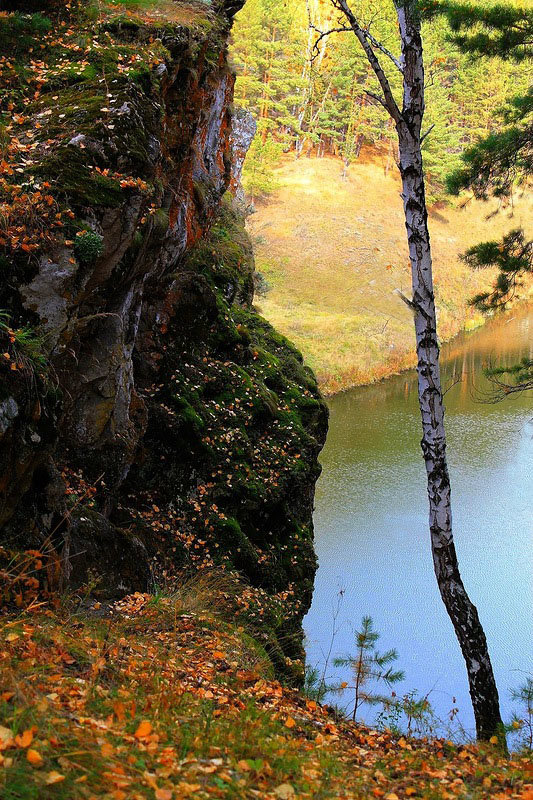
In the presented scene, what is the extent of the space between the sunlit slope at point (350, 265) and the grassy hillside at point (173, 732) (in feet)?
70.7

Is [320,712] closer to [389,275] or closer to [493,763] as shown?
[493,763]

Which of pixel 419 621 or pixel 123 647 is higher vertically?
pixel 123 647

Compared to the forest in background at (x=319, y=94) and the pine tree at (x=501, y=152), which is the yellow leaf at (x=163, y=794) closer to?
the pine tree at (x=501, y=152)

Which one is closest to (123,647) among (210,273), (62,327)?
(62,327)

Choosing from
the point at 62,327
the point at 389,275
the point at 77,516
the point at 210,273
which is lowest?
the point at 77,516

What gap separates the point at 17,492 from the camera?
432cm

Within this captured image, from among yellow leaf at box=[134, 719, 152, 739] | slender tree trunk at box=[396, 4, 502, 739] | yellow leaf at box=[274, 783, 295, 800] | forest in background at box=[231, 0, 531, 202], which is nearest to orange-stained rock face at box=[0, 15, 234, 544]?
yellow leaf at box=[134, 719, 152, 739]

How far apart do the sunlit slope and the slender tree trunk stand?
65.7ft

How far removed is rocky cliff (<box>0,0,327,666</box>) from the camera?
458 cm

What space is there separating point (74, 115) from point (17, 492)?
3.29 metres

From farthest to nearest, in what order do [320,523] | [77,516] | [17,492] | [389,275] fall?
1. [389,275]
2. [320,523]
3. [77,516]
4. [17,492]

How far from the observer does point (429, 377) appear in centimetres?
564

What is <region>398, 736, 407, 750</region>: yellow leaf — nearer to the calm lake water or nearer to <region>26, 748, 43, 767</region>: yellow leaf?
<region>26, 748, 43, 767</region>: yellow leaf

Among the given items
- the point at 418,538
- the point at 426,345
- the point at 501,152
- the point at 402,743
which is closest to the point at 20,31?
the point at 426,345
